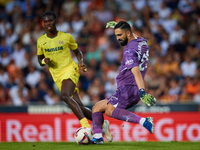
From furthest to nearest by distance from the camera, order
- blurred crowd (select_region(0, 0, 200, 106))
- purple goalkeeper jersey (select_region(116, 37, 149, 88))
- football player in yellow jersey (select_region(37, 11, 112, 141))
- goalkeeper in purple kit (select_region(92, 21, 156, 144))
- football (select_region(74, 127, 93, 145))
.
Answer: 1. blurred crowd (select_region(0, 0, 200, 106))
2. football player in yellow jersey (select_region(37, 11, 112, 141))
3. football (select_region(74, 127, 93, 145))
4. goalkeeper in purple kit (select_region(92, 21, 156, 144))
5. purple goalkeeper jersey (select_region(116, 37, 149, 88))

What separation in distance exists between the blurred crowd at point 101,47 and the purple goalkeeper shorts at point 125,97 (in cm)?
510

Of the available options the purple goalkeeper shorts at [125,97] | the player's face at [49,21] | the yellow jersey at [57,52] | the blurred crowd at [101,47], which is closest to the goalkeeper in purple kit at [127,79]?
the purple goalkeeper shorts at [125,97]

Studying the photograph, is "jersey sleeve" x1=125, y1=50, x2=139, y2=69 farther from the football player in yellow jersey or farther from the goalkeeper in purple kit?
the football player in yellow jersey

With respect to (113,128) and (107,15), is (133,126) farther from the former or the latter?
(107,15)

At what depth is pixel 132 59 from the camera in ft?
19.1

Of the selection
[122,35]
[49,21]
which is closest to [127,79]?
[122,35]

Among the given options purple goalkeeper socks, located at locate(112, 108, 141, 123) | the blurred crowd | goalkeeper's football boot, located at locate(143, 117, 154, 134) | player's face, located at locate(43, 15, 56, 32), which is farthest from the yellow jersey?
the blurred crowd

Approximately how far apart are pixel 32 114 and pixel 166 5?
272 inches

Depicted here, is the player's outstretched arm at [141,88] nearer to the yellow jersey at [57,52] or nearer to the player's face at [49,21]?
the yellow jersey at [57,52]

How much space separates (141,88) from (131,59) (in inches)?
20.6

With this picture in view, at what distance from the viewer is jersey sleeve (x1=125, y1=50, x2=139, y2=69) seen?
5.80 metres

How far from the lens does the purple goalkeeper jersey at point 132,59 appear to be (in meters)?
5.84

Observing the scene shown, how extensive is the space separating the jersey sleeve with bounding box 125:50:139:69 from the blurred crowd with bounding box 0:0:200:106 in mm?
5528

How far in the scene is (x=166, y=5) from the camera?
14367 mm
